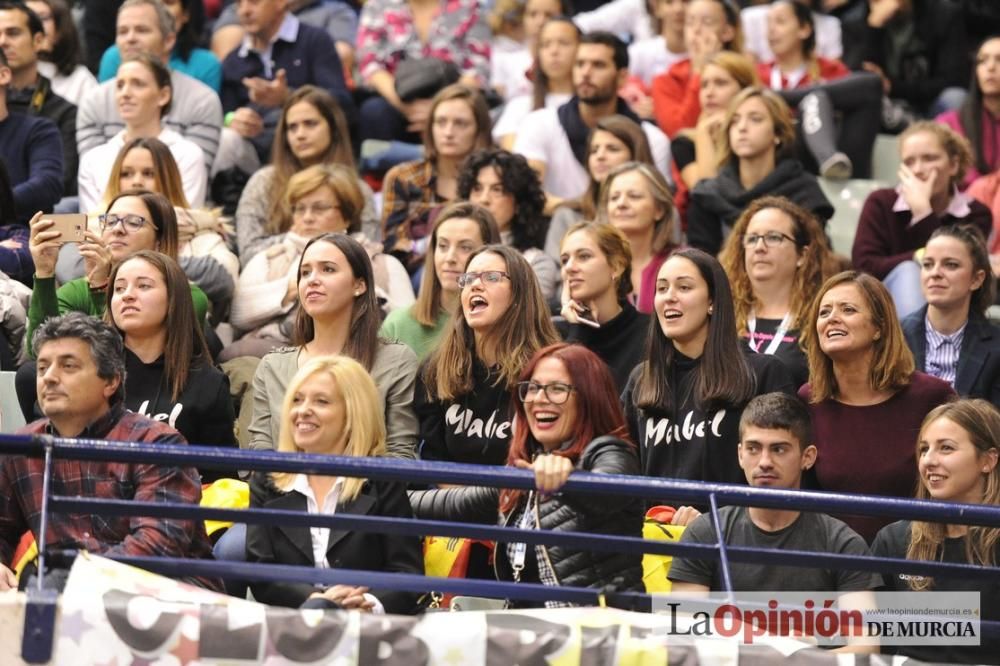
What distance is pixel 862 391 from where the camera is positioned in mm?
7152

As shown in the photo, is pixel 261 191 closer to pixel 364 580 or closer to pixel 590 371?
pixel 590 371

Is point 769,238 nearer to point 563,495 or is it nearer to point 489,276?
point 489,276

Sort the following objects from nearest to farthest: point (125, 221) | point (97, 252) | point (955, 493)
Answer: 1. point (955, 493)
2. point (97, 252)
3. point (125, 221)

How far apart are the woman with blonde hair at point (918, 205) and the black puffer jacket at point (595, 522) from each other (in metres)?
3.24

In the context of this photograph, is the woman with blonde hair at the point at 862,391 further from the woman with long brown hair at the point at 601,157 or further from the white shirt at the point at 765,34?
the white shirt at the point at 765,34

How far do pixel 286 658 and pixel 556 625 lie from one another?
Answer: 739 mm

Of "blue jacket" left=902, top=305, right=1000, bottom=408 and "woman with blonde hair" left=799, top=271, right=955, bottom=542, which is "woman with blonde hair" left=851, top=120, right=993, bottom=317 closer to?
"blue jacket" left=902, top=305, right=1000, bottom=408

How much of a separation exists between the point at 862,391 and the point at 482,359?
4.70ft

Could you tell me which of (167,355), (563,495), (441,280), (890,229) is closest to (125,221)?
(167,355)

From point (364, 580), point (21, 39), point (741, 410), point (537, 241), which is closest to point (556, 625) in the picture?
point (364, 580)

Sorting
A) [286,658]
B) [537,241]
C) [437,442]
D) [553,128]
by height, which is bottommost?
[286,658]

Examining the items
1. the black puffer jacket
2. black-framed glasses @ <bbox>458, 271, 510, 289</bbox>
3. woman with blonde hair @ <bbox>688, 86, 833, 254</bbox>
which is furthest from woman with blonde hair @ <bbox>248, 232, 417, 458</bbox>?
woman with blonde hair @ <bbox>688, 86, 833, 254</bbox>

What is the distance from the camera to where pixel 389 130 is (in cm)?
1106

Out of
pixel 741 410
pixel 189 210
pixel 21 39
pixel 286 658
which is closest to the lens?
pixel 286 658
